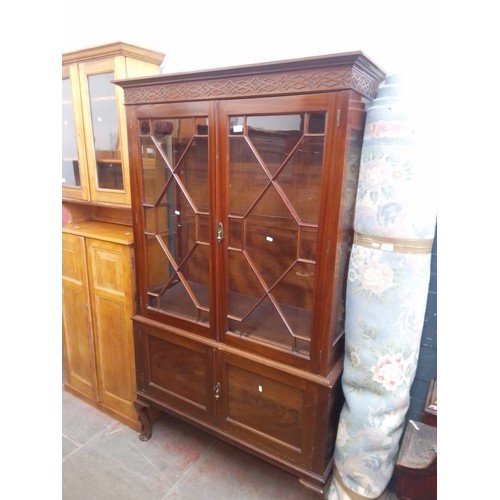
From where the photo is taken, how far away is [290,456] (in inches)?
53.7

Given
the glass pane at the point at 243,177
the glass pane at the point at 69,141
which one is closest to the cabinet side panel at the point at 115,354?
the glass pane at the point at 69,141

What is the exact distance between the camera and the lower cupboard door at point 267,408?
51.4 inches

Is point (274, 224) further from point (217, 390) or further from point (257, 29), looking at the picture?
point (257, 29)

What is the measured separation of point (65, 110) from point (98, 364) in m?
1.44

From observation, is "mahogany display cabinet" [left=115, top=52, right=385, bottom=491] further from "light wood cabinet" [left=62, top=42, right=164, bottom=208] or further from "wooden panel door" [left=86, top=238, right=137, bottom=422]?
"light wood cabinet" [left=62, top=42, right=164, bottom=208]

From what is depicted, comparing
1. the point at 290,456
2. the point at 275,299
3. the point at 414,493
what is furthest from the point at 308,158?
the point at 414,493

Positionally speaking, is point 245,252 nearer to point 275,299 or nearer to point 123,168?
point 275,299

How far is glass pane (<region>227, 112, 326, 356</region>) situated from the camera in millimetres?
1205

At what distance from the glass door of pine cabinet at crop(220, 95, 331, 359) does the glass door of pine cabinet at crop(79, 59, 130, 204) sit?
2.39ft

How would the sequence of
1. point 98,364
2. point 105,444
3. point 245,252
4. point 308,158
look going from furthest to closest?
point 98,364 < point 105,444 < point 245,252 < point 308,158

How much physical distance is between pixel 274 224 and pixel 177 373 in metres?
0.83

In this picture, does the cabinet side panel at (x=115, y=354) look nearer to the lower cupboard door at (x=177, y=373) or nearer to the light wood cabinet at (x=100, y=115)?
the lower cupboard door at (x=177, y=373)

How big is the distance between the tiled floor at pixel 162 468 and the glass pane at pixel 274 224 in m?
0.79
